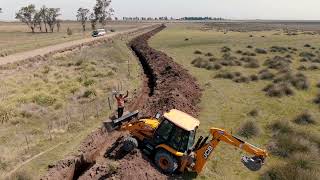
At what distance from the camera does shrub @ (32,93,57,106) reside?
96.0 feet

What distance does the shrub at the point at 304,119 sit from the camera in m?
26.3

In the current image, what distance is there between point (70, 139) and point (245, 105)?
580 inches

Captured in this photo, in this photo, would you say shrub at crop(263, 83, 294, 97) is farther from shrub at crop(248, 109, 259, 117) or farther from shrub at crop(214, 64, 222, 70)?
shrub at crop(214, 64, 222, 70)

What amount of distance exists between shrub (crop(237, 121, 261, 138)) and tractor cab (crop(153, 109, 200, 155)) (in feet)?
25.7

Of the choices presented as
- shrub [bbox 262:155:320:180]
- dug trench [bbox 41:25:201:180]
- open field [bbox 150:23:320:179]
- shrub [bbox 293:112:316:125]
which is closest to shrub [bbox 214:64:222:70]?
open field [bbox 150:23:320:179]

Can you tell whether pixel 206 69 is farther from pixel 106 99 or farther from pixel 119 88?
pixel 106 99

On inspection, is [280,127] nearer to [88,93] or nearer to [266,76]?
[88,93]

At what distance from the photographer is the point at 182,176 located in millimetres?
17078

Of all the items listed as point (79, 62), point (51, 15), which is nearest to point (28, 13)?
point (51, 15)

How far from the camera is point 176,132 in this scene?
53.1 feet

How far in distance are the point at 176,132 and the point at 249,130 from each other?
907 cm

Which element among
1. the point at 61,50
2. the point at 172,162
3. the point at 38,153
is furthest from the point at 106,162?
the point at 61,50

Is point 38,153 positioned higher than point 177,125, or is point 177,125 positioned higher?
point 177,125

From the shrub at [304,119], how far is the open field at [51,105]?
511 inches
